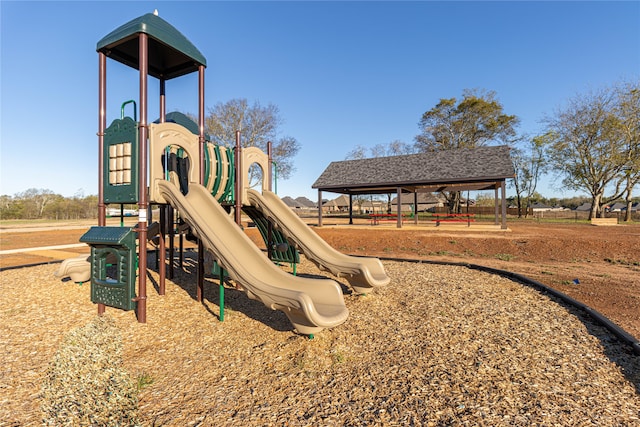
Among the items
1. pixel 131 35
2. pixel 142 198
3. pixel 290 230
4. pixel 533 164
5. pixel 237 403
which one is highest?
pixel 533 164

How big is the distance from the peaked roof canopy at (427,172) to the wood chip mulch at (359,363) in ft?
42.0

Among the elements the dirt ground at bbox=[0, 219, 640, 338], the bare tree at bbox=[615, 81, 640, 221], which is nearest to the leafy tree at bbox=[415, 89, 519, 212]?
the bare tree at bbox=[615, 81, 640, 221]

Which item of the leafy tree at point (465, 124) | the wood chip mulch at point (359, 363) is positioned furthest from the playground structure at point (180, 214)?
the leafy tree at point (465, 124)

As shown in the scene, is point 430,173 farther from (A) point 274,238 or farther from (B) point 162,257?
(B) point 162,257

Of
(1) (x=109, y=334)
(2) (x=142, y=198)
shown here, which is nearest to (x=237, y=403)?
(1) (x=109, y=334)

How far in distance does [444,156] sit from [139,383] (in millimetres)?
20480

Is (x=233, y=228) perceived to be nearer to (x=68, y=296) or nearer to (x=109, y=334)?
(x=109, y=334)

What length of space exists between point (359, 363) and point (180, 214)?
318 cm

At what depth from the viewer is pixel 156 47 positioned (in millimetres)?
5605

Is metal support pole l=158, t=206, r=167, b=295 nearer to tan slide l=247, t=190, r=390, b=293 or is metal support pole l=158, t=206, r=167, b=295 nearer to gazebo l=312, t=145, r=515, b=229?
tan slide l=247, t=190, r=390, b=293

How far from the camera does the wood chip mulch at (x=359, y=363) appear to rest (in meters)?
2.32

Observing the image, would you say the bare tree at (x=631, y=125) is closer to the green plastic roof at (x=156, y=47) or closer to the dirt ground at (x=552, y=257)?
the dirt ground at (x=552, y=257)

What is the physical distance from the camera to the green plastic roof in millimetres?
4504

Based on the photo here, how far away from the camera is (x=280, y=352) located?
335 cm
